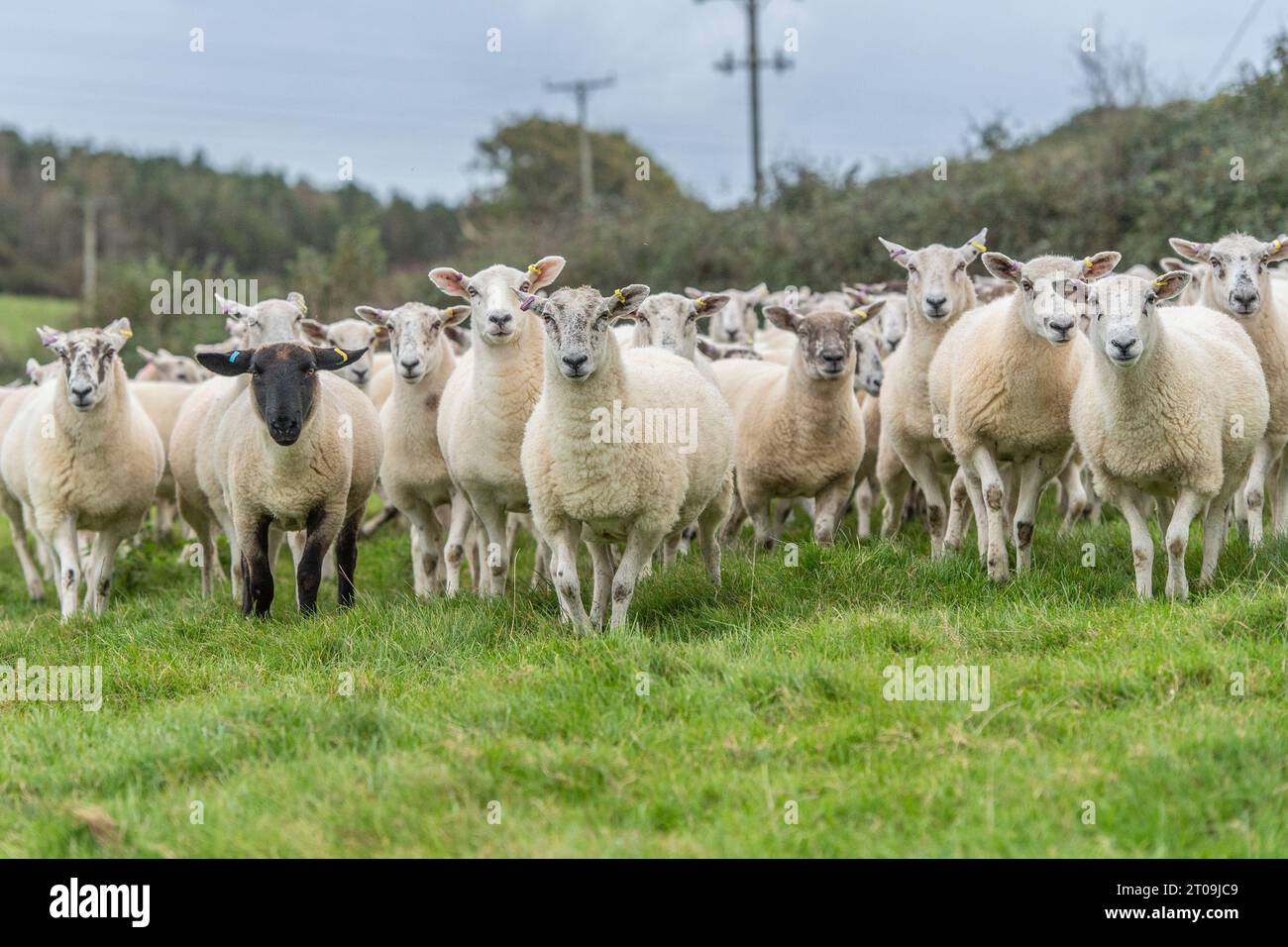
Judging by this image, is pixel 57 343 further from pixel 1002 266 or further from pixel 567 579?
pixel 1002 266

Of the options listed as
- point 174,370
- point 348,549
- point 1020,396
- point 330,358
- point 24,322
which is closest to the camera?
point 1020,396

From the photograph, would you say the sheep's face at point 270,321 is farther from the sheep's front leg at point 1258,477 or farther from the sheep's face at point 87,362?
the sheep's front leg at point 1258,477

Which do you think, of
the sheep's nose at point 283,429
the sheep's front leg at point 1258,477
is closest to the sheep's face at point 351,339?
the sheep's nose at point 283,429

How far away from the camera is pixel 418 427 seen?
9.23 m

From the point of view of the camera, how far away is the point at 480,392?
833 cm

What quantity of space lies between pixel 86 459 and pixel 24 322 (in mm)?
34748

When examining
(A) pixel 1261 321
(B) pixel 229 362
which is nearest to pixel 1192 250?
(A) pixel 1261 321

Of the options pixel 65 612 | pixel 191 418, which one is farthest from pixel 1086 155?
pixel 65 612

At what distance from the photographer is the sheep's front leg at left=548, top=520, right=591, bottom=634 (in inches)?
276

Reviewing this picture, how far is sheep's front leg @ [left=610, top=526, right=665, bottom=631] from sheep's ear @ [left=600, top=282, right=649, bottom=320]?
113 centimetres

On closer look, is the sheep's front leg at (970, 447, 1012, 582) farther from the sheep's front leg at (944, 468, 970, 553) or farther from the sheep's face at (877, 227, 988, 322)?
the sheep's face at (877, 227, 988, 322)

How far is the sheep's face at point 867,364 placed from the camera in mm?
10258

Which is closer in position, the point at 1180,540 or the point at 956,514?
the point at 1180,540

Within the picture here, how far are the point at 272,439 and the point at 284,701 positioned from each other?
2.82 m
